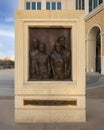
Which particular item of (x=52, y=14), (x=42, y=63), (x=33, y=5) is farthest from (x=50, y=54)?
(x=33, y=5)

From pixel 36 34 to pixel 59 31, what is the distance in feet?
2.25

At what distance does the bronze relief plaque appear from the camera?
29.6ft

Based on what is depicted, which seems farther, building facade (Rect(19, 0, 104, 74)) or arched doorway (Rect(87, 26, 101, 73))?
arched doorway (Rect(87, 26, 101, 73))

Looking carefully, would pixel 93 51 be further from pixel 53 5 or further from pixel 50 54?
pixel 50 54

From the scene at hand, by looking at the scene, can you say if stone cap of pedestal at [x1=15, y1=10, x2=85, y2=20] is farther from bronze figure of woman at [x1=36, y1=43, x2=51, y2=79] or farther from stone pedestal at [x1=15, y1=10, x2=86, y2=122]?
bronze figure of woman at [x1=36, y1=43, x2=51, y2=79]

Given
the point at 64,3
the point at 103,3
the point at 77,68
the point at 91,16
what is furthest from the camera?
the point at 64,3

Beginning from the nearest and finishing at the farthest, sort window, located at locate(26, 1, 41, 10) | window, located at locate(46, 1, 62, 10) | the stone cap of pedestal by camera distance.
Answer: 1. the stone cap of pedestal
2. window, located at locate(26, 1, 41, 10)
3. window, located at locate(46, 1, 62, 10)

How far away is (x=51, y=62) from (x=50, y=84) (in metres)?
0.66

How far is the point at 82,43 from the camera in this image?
891 cm

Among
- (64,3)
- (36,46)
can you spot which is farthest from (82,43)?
(64,3)

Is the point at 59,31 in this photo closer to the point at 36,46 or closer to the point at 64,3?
the point at 36,46

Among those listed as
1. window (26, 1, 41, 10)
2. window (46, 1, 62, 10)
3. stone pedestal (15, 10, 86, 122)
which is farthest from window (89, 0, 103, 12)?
stone pedestal (15, 10, 86, 122)

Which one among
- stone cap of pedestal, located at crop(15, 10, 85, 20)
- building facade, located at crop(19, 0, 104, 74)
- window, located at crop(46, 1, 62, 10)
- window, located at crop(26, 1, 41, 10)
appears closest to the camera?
stone cap of pedestal, located at crop(15, 10, 85, 20)

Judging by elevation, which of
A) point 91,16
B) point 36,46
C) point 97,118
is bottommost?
point 97,118
